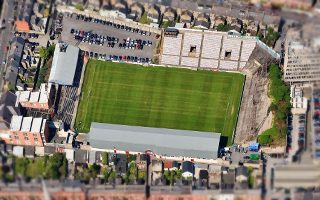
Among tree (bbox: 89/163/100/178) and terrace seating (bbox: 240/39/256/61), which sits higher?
terrace seating (bbox: 240/39/256/61)

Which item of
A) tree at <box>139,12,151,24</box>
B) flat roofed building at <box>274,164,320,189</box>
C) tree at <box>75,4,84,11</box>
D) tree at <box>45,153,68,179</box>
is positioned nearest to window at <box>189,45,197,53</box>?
tree at <box>139,12,151,24</box>

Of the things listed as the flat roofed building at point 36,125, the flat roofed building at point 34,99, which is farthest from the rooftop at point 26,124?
the flat roofed building at point 34,99

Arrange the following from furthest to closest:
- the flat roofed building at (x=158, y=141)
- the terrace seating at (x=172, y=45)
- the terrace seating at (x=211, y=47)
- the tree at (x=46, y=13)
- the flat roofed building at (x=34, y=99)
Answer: the tree at (x=46, y=13)
the terrace seating at (x=172, y=45)
the terrace seating at (x=211, y=47)
the flat roofed building at (x=34, y=99)
the flat roofed building at (x=158, y=141)

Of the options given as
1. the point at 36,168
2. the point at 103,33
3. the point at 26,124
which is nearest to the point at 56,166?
the point at 36,168

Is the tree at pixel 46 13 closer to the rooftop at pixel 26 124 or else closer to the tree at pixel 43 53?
the tree at pixel 43 53

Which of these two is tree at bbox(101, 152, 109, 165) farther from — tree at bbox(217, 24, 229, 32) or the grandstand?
tree at bbox(217, 24, 229, 32)

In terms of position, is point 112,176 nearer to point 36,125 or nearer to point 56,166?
point 56,166

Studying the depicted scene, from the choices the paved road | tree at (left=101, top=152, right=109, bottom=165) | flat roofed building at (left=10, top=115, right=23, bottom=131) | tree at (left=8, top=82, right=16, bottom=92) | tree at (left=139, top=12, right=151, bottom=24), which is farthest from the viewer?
tree at (left=139, top=12, right=151, bottom=24)

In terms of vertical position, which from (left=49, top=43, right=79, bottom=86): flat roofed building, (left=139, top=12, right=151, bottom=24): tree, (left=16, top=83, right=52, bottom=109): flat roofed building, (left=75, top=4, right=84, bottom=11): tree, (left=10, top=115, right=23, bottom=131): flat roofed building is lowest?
(left=10, top=115, right=23, bottom=131): flat roofed building
